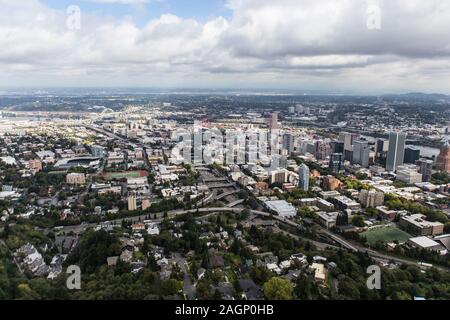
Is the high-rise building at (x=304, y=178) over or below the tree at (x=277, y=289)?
below

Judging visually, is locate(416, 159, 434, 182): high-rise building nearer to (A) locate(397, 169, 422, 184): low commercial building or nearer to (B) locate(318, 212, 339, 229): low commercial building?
(A) locate(397, 169, 422, 184): low commercial building

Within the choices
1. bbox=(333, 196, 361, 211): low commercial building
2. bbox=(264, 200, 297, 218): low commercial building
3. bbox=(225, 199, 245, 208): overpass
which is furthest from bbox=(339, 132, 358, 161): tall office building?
bbox=(225, 199, 245, 208): overpass

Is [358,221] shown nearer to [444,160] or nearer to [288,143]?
[444,160]

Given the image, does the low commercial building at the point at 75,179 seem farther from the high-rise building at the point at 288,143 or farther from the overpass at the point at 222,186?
the high-rise building at the point at 288,143

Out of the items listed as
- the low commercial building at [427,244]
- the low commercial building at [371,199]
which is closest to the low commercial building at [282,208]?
the low commercial building at [371,199]
